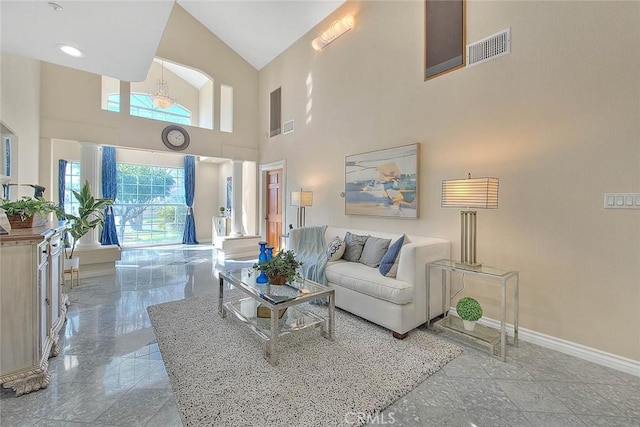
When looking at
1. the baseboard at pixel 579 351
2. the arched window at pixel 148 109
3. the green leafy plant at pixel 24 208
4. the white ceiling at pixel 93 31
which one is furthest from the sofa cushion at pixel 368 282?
the arched window at pixel 148 109

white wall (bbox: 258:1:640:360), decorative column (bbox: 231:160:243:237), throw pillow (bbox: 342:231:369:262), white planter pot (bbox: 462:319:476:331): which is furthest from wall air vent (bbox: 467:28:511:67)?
decorative column (bbox: 231:160:243:237)

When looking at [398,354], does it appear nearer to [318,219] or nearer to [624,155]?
Answer: [624,155]

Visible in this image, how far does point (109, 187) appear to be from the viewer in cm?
690

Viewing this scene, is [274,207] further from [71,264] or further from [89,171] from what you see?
[71,264]

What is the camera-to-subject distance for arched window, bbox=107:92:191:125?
22.2 ft

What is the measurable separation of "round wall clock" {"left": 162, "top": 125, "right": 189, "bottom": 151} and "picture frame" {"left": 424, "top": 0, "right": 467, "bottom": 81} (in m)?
4.68

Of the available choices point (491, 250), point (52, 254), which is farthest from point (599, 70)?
point (52, 254)

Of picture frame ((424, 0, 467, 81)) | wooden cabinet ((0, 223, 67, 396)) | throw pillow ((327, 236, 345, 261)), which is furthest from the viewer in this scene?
throw pillow ((327, 236, 345, 261))

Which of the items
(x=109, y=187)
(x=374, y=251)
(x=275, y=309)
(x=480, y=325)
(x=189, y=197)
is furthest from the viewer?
(x=189, y=197)

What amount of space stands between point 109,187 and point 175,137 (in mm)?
2866

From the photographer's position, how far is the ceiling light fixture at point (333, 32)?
13.6 feet

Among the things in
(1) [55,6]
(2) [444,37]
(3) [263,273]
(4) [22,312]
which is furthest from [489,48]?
(4) [22,312]

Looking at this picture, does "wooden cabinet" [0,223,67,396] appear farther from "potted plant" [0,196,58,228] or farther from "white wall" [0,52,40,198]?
"white wall" [0,52,40,198]

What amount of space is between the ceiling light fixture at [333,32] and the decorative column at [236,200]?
3.05m
